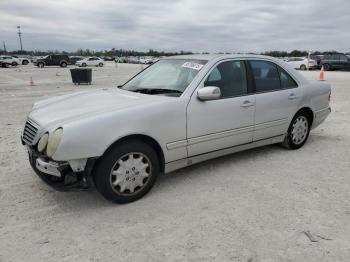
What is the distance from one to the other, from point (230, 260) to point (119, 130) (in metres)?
1.58

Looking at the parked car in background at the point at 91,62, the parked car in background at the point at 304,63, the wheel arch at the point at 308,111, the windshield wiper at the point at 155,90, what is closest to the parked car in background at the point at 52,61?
the parked car in background at the point at 91,62

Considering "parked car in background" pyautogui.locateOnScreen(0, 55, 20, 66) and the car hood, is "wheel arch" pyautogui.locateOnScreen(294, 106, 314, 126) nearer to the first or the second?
the car hood

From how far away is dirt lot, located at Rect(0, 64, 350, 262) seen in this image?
2.71 metres

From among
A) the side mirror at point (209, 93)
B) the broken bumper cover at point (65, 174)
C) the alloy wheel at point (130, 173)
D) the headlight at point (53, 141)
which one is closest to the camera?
the headlight at point (53, 141)

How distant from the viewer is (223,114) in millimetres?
4086

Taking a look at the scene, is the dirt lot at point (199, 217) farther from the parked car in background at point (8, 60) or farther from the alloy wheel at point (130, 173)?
the parked car in background at point (8, 60)

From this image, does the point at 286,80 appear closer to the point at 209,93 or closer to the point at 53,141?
the point at 209,93

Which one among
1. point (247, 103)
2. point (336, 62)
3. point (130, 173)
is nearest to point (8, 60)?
point (336, 62)

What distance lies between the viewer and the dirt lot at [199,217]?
2705mm

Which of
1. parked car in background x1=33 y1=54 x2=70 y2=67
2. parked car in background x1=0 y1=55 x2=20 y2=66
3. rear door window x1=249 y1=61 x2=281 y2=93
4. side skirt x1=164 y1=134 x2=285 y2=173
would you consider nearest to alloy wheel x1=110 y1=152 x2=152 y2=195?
side skirt x1=164 y1=134 x2=285 y2=173

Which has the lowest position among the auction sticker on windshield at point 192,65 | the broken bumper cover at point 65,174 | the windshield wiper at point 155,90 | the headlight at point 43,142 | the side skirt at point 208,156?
the side skirt at point 208,156

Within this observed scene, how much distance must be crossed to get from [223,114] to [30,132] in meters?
2.24

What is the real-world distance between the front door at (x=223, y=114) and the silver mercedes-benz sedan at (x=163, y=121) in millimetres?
13

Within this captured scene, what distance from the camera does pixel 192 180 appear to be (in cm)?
412
